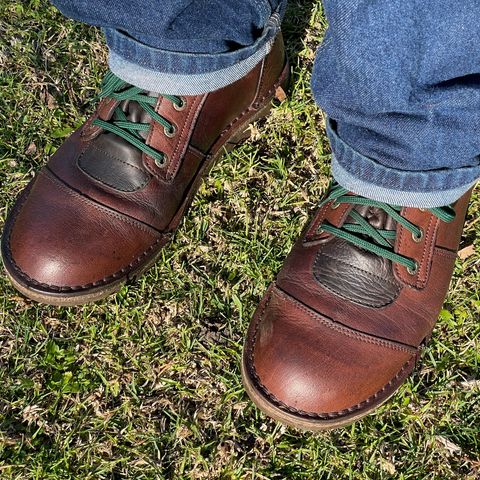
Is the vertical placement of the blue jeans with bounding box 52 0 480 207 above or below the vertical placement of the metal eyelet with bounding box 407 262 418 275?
above

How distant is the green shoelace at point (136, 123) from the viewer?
189 cm

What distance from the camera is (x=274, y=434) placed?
6.31ft

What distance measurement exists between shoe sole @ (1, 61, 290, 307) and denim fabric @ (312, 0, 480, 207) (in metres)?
0.53

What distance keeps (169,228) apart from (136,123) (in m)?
0.33

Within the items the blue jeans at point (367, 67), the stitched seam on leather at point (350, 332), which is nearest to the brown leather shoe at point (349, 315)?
the stitched seam on leather at point (350, 332)

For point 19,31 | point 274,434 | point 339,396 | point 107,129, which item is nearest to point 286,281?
point 339,396

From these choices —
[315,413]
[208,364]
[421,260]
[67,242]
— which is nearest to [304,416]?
[315,413]

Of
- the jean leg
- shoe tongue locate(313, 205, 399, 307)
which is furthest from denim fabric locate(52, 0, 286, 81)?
shoe tongue locate(313, 205, 399, 307)

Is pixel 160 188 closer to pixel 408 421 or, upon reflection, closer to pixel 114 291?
pixel 114 291

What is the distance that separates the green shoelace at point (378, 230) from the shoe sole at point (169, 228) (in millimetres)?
468

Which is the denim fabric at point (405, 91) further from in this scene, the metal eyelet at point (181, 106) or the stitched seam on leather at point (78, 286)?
the stitched seam on leather at point (78, 286)

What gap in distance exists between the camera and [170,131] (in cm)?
191

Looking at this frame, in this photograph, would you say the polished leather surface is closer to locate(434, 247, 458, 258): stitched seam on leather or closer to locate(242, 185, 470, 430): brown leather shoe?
locate(242, 185, 470, 430): brown leather shoe

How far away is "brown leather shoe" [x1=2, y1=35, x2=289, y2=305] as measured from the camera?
6.14 feet
